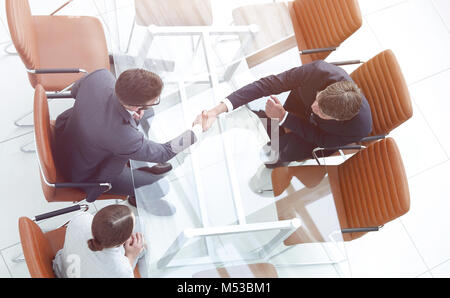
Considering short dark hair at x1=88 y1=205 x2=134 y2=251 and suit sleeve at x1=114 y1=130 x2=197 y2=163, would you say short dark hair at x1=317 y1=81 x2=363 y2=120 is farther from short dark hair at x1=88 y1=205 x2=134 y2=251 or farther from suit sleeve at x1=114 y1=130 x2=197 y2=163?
short dark hair at x1=88 y1=205 x2=134 y2=251

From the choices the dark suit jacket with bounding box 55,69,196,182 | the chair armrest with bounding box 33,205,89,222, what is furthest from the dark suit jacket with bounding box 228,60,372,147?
the chair armrest with bounding box 33,205,89,222

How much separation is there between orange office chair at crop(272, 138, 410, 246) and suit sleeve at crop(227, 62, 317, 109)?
16.3 inches

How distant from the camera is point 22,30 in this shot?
181 centimetres

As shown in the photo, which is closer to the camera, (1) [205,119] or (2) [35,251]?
Answer: (2) [35,251]

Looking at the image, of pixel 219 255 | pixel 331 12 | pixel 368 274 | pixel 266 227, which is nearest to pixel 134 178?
pixel 219 255

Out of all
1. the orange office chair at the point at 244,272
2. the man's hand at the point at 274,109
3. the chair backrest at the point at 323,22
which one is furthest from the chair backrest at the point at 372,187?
the chair backrest at the point at 323,22

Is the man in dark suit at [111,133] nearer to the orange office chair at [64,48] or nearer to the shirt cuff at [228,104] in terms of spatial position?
the shirt cuff at [228,104]

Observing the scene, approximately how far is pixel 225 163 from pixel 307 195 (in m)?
0.46

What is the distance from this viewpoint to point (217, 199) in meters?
1.82

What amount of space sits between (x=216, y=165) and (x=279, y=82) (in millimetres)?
552

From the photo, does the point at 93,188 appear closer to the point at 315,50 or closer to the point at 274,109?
the point at 274,109

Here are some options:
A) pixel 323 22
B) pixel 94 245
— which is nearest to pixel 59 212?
pixel 94 245
